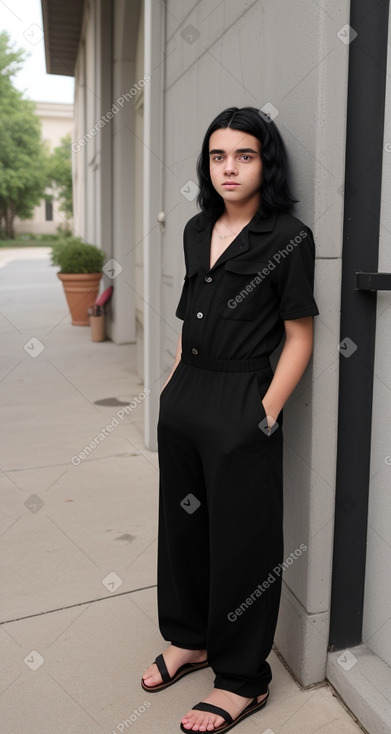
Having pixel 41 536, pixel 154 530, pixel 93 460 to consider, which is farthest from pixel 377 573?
pixel 93 460

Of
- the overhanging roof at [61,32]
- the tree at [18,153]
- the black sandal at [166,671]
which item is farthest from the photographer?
the tree at [18,153]

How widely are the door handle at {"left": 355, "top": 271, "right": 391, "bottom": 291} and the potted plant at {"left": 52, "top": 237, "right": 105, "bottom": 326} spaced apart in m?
7.42

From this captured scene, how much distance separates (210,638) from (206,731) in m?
0.25

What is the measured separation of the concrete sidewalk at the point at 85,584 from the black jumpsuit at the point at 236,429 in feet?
0.75

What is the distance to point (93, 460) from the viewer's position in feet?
14.6

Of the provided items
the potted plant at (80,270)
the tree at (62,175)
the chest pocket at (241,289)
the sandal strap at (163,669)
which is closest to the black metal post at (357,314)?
the chest pocket at (241,289)

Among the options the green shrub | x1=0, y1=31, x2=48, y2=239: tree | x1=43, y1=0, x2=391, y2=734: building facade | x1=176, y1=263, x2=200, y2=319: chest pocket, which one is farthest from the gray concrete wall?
x1=0, y1=31, x2=48, y2=239: tree

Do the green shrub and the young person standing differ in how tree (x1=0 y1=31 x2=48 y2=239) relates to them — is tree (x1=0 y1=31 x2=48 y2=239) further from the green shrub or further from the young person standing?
Answer: the young person standing

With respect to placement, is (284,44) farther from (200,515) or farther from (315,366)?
(200,515)

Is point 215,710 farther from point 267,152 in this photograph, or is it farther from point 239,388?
point 267,152

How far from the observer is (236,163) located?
2.07m

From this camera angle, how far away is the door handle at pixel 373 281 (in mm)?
2025

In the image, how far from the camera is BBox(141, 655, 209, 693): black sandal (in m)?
2.30

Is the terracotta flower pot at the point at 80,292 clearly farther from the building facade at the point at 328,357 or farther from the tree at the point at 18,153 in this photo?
the tree at the point at 18,153
